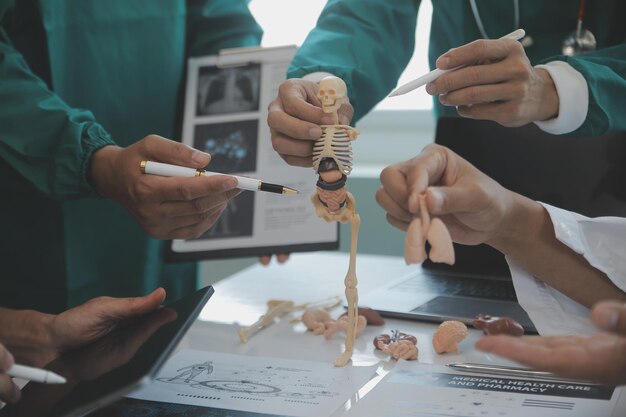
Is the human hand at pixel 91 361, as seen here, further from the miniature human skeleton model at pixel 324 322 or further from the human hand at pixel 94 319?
the miniature human skeleton model at pixel 324 322

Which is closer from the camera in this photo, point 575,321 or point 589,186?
point 575,321

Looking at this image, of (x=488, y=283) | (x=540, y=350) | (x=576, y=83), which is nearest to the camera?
(x=540, y=350)

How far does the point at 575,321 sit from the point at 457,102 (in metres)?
0.39

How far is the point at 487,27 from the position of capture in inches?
65.9

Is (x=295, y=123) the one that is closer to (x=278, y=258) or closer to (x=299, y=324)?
(x=299, y=324)

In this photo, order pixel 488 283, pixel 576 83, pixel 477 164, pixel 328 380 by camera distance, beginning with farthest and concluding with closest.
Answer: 1. pixel 477 164
2. pixel 488 283
3. pixel 576 83
4. pixel 328 380

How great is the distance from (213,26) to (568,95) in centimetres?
101

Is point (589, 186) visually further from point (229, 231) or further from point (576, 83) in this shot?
point (229, 231)

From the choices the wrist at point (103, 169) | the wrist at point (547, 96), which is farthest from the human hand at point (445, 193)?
the wrist at point (103, 169)

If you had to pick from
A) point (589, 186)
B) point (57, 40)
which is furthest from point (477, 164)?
point (57, 40)

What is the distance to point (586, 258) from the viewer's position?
115cm

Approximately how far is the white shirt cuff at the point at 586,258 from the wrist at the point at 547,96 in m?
0.17

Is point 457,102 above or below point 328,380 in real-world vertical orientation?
above

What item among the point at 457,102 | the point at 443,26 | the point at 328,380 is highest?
the point at 443,26
